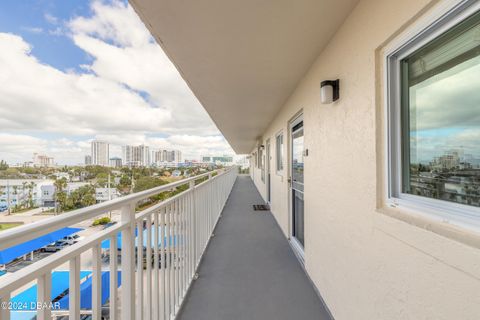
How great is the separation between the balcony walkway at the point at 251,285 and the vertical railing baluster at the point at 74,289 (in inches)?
52.5

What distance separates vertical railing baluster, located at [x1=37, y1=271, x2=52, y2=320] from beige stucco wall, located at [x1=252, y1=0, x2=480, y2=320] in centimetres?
142

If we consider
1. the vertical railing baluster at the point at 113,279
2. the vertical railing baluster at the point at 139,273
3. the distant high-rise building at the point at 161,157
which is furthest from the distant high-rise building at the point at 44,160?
the distant high-rise building at the point at 161,157

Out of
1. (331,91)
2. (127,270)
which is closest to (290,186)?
(331,91)

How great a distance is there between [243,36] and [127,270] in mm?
1850

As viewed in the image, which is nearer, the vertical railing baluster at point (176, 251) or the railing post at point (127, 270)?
the railing post at point (127, 270)

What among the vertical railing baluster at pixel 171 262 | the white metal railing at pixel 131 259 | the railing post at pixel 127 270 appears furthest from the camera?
the vertical railing baluster at pixel 171 262

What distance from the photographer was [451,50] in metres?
0.91

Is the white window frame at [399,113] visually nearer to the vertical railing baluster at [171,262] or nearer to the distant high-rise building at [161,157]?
the vertical railing baluster at [171,262]

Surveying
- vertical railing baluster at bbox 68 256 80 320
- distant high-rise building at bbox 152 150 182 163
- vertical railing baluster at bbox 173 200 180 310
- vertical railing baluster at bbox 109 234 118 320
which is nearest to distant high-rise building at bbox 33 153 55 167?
vertical railing baluster at bbox 173 200 180 310

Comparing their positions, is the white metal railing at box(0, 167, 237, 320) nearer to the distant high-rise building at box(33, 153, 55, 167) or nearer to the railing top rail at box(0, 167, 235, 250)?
the railing top rail at box(0, 167, 235, 250)

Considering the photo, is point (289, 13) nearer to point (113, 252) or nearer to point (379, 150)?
point (379, 150)

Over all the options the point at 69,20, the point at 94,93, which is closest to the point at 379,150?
the point at 69,20

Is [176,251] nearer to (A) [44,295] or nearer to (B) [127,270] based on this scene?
(B) [127,270]

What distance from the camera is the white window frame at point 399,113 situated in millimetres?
826
